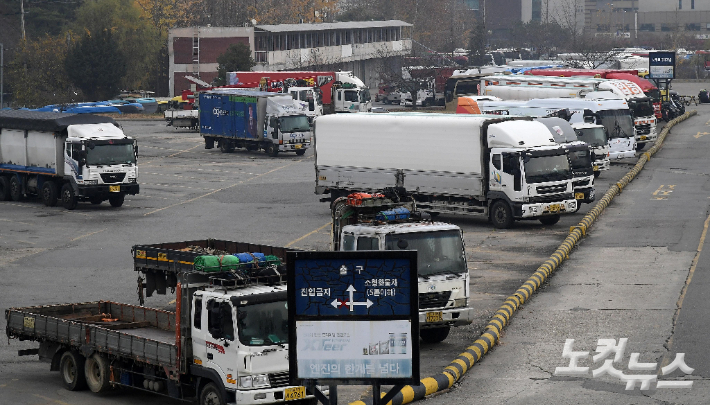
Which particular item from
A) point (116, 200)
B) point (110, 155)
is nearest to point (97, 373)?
point (110, 155)

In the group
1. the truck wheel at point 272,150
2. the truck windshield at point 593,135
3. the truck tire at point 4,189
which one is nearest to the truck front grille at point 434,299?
the truck windshield at point 593,135

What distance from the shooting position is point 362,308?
1188cm

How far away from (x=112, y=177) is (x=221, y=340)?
2541 cm

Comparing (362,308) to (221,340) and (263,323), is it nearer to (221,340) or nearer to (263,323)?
(263,323)

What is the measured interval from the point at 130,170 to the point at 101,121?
2.50 meters

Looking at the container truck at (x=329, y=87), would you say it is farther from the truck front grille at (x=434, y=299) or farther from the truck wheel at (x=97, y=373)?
the truck wheel at (x=97, y=373)

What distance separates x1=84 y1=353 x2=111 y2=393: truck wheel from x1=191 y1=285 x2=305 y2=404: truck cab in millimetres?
2131

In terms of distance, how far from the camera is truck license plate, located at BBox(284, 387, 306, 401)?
14492 mm

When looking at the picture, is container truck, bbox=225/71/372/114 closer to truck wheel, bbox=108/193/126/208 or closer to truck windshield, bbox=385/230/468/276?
truck wheel, bbox=108/193/126/208

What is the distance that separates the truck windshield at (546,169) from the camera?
105 feet

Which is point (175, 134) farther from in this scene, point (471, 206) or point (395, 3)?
point (395, 3)

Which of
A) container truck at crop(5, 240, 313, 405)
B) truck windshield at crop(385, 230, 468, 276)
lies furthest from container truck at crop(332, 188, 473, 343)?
container truck at crop(5, 240, 313, 405)

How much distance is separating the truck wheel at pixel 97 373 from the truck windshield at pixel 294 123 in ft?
129

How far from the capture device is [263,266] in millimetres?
15820
